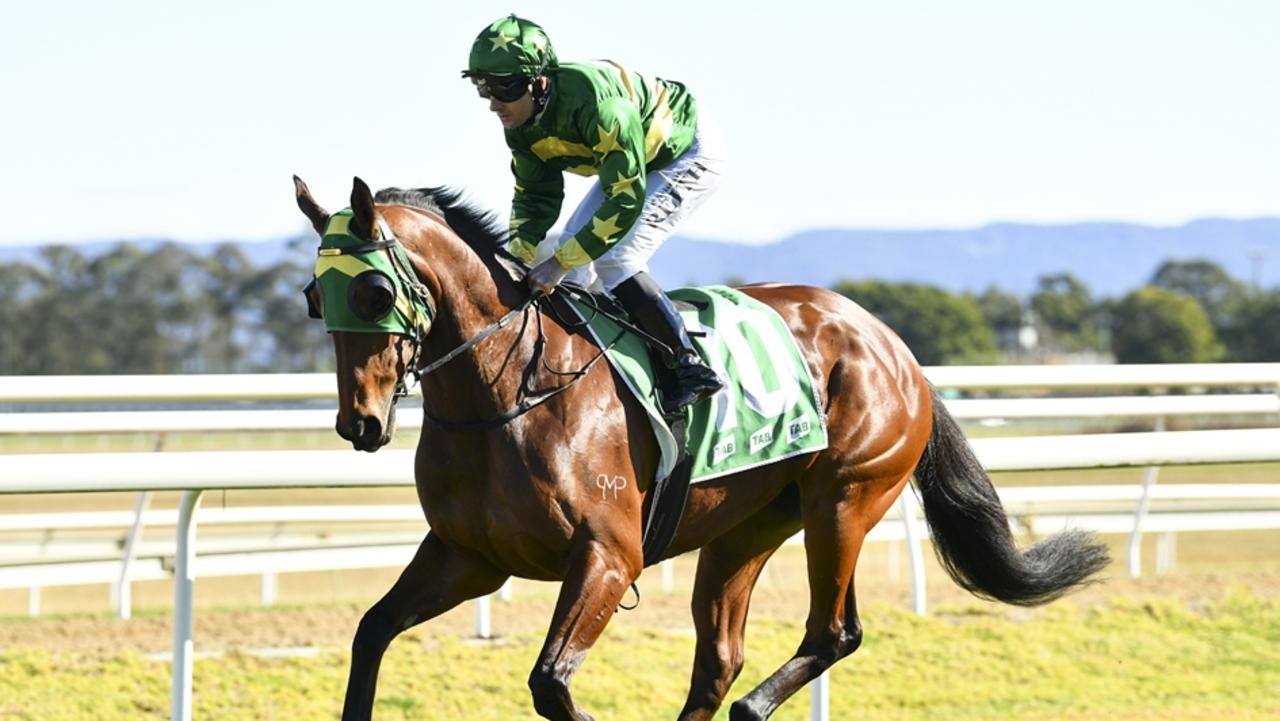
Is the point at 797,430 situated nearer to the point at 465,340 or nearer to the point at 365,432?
the point at 465,340

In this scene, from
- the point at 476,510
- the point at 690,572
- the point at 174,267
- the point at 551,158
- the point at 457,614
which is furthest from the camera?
the point at 174,267

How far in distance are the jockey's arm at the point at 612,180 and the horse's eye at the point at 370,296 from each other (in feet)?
1.74

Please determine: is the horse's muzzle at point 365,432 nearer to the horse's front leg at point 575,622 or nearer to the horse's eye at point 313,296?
the horse's eye at point 313,296

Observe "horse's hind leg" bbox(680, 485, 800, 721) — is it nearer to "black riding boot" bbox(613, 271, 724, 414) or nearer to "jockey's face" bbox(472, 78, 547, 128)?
"black riding boot" bbox(613, 271, 724, 414)

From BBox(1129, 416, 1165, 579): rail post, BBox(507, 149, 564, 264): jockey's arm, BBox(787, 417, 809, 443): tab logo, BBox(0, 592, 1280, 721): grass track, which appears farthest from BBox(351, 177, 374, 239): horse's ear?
BBox(1129, 416, 1165, 579): rail post

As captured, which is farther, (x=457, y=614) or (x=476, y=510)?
(x=457, y=614)

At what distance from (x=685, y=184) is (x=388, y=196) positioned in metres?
0.86

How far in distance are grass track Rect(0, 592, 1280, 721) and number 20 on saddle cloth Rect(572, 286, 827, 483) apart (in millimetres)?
1411

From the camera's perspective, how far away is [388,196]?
4.17 metres

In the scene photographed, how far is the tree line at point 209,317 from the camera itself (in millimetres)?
79812

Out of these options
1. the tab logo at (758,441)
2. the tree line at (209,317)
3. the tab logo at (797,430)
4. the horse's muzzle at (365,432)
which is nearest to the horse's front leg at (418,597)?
the horse's muzzle at (365,432)

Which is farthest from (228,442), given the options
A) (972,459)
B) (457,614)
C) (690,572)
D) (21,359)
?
(21,359)

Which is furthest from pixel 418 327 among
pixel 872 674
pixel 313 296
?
pixel 872 674

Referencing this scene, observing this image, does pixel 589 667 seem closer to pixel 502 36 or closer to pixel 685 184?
pixel 685 184
